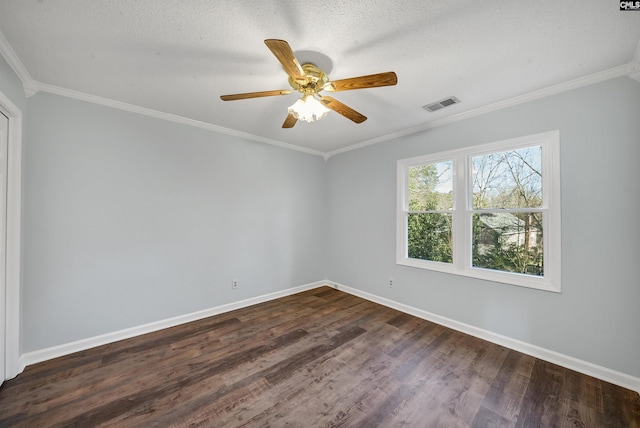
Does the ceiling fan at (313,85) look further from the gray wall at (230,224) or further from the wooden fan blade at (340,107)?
the gray wall at (230,224)

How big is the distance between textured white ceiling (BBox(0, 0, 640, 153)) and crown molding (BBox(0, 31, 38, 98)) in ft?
0.12

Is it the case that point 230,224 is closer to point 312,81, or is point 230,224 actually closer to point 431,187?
point 312,81

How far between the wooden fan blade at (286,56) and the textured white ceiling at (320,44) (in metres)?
0.25

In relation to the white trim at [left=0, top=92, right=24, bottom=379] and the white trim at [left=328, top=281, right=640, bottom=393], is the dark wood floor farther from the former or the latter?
the white trim at [left=0, top=92, right=24, bottom=379]

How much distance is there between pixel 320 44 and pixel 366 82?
429 mm

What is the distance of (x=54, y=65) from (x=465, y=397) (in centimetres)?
421

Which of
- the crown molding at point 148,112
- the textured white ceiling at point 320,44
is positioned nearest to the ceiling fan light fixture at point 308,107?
the textured white ceiling at point 320,44

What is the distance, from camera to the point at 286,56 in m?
1.42

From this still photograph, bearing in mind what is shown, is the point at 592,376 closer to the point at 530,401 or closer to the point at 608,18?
the point at 530,401

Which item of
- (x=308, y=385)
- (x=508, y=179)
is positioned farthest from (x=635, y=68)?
(x=308, y=385)

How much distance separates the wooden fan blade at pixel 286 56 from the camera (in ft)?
4.21

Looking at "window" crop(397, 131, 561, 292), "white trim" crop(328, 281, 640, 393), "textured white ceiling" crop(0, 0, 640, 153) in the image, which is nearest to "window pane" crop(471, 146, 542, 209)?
"window" crop(397, 131, 561, 292)

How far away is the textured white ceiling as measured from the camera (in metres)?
1.42

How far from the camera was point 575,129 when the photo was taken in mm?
2164
